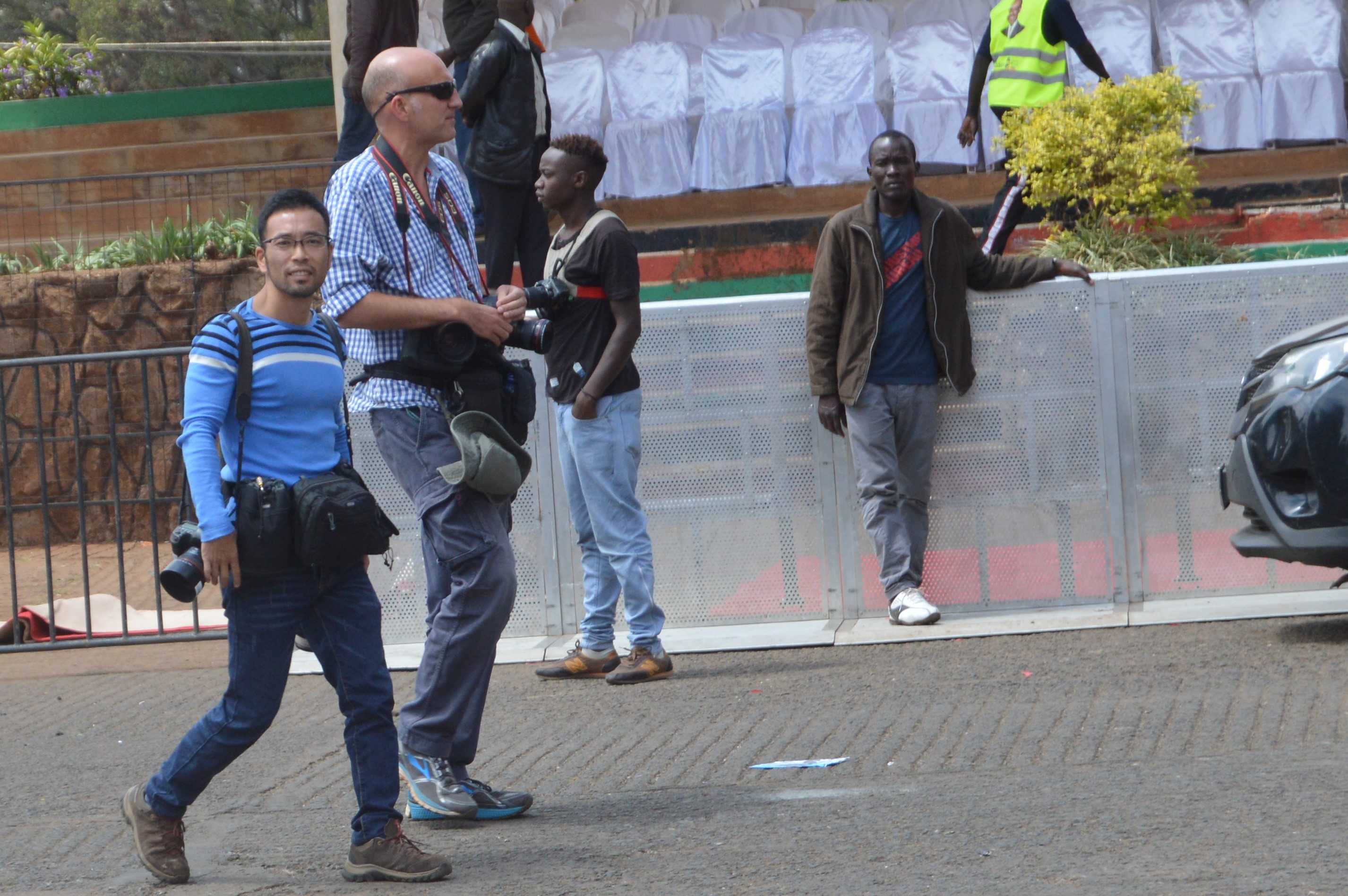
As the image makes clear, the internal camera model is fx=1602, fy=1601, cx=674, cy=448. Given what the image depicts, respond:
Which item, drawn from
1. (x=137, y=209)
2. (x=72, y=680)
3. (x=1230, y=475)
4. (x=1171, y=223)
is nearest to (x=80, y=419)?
(x=137, y=209)

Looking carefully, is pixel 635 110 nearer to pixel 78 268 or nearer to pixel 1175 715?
pixel 78 268

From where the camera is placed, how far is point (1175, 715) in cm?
542

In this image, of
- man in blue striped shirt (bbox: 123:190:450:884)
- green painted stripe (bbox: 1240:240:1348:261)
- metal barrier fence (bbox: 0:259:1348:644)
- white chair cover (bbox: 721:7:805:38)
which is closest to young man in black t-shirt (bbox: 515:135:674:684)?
metal barrier fence (bbox: 0:259:1348:644)

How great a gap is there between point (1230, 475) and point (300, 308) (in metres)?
4.07

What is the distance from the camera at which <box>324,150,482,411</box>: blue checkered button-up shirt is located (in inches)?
180

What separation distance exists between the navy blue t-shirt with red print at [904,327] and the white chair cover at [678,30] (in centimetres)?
726

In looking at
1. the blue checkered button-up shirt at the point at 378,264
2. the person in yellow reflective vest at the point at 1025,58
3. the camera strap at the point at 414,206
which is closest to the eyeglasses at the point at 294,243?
the blue checkered button-up shirt at the point at 378,264

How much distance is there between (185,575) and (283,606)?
275 millimetres

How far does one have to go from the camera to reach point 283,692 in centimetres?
423

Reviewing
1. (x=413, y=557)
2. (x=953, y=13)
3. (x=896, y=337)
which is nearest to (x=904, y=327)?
(x=896, y=337)

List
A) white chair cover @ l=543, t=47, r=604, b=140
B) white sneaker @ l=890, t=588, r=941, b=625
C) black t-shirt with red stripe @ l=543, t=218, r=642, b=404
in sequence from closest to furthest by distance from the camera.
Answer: black t-shirt with red stripe @ l=543, t=218, r=642, b=404
white sneaker @ l=890, t=588, r=941, b=625
white chair cover @ l=543, t=47, r=604, b=140

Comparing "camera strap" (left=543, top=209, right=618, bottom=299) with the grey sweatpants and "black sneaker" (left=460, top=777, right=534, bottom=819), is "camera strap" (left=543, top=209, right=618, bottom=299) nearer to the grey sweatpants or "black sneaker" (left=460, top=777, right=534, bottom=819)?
the grey sweatpants

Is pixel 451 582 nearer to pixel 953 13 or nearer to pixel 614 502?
pixel 614 502

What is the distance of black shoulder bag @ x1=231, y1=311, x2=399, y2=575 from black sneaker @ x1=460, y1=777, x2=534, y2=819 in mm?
976
